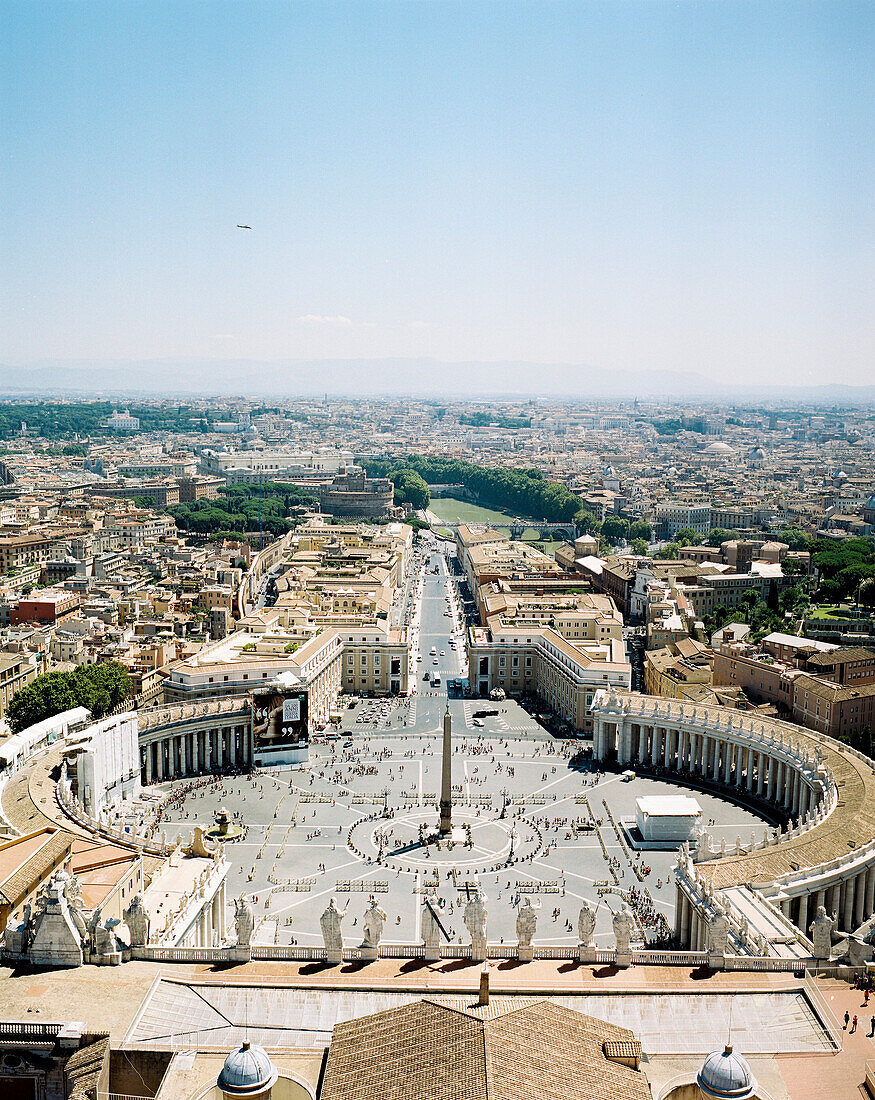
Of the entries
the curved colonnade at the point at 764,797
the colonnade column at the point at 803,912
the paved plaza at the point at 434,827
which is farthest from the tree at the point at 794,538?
the colonnade column at the point at 803,912

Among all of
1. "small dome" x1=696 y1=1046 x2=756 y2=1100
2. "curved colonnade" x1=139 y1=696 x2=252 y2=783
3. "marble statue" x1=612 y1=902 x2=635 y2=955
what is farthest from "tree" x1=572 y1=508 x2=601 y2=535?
"small dome" x1=696 y1=1046 x2=756 y2=1100

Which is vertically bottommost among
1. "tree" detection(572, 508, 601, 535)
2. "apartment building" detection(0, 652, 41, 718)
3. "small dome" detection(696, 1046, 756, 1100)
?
"apartment building" detection(0, 652, 41, 718)

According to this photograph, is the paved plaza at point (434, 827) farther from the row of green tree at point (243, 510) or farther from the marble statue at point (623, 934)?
the row of green tree at point (243, 510)

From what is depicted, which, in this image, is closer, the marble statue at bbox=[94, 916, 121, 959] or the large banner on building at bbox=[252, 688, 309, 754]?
the marble statue at bbox=[94, 916, 121, 959]

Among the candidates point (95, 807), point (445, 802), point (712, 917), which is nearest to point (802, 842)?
point (712, 917)

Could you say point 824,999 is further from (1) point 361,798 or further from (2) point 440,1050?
(1) point 361,798

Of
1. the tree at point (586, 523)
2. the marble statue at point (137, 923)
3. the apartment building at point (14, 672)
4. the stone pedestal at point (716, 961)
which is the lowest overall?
the apartment building at point (14, 672)

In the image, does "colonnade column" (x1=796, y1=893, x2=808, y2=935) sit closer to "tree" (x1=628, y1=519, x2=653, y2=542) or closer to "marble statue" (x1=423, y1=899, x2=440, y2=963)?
"marble statue" (x1=423, y1=899, x2=440, y2=963)
